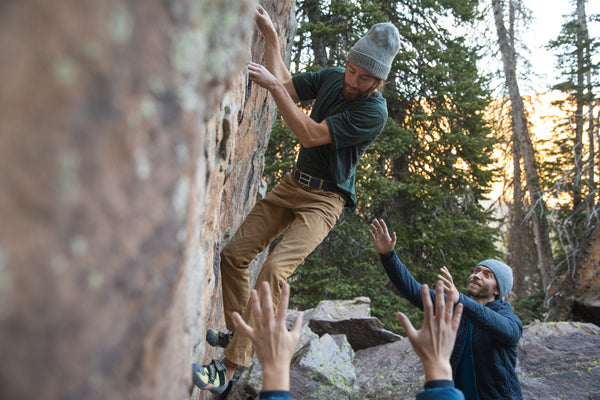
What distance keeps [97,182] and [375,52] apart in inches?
124

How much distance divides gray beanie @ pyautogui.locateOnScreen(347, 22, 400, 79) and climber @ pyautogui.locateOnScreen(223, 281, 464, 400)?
7.03ft

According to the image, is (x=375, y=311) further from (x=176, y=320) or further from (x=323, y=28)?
(x=176, y=320)

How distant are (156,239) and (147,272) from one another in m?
0.09

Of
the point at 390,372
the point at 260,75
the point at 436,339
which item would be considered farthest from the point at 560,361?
the point at 260,75

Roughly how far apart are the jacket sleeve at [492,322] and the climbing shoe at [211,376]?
1.82 m

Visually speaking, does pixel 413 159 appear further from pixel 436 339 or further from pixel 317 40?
pixel 436 339

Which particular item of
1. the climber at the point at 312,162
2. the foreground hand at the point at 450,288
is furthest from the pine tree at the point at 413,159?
the foreground hand at the point at 450,288

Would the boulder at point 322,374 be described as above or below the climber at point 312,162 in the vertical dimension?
below

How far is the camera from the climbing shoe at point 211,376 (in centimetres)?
319

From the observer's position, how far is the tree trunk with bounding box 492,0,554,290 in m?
12.5

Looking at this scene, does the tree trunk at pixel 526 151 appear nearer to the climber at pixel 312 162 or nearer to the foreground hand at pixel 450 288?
the climber at pixel 312 162

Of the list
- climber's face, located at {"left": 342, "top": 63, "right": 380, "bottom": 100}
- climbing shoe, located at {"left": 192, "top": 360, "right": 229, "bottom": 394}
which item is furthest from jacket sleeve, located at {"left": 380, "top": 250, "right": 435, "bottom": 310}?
climbing shoe, located at {"left": 192, "top": 360, "right": 229, "bottom": 394}

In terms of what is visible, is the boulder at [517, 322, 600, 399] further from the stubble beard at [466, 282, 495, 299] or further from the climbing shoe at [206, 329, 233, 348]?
the climbing shoe at [206, 329, 233, 348]

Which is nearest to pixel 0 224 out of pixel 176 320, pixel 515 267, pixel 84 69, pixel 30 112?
pixel 30 112
